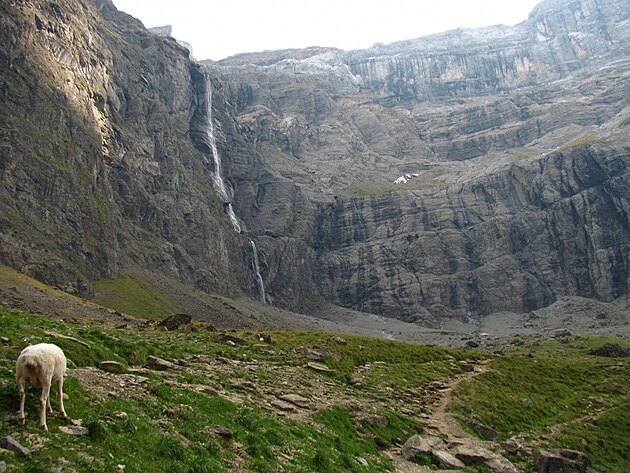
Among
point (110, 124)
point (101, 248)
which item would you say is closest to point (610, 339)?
point (101, 248)

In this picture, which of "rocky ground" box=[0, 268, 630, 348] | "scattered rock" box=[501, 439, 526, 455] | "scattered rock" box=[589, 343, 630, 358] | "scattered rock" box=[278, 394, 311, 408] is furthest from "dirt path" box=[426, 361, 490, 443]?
"scattered rock" box=[589, 343, 630, 358]

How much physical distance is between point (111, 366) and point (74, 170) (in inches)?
5695

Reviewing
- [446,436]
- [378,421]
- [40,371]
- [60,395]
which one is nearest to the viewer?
[40,371]

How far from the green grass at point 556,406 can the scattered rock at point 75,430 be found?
3026 centimetres

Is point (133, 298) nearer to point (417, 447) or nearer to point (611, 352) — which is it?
point (611, 352)

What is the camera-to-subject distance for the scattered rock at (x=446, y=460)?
87.7 ft

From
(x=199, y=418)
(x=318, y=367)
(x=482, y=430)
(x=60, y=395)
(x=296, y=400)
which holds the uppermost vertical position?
(x=60, y=395)

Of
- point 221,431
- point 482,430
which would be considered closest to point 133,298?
point 482,430

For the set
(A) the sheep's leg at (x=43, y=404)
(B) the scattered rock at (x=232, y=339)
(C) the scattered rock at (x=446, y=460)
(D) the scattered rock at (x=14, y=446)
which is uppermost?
(A) the sheep's leg at (x=43, y=404)

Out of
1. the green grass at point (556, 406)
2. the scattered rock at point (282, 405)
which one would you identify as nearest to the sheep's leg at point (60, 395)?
the scattered rock at point (282, 405)

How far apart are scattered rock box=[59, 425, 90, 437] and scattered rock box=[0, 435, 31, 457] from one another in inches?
75.9

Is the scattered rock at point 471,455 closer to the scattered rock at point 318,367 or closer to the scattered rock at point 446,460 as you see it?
the scattered rock at point 446,460

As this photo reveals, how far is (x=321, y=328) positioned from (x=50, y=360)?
549 ft

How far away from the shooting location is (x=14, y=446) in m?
12.9
